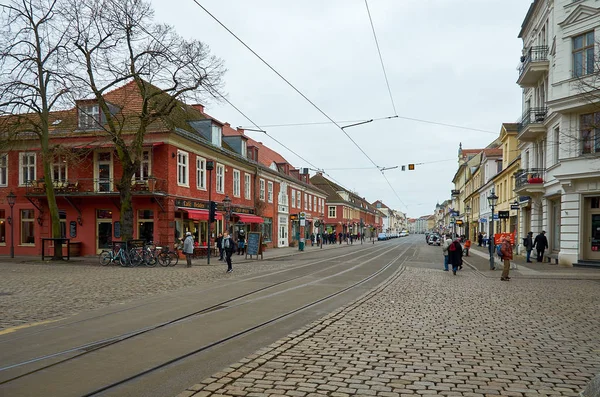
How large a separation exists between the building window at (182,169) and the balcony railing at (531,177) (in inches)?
794

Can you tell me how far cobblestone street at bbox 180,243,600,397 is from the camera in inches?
199

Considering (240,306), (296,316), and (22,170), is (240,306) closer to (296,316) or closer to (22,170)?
(296,316)

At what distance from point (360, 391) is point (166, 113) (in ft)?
68.2

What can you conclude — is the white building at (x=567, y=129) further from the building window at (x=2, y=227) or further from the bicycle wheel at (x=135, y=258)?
the building window at (x=2, y=227)

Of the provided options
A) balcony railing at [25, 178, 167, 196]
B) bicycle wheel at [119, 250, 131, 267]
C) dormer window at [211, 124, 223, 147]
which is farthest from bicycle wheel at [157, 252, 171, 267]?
dormer window at [211, 124, 223, 147]

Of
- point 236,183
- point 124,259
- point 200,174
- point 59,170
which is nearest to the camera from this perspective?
point 124,259

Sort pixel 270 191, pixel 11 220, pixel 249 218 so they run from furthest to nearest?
pixel 270 191 → pixel 249 218 → pixel 11 220

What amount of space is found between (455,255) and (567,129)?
28.5 feet

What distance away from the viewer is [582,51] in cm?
2252

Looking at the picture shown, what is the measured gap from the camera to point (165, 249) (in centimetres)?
2316

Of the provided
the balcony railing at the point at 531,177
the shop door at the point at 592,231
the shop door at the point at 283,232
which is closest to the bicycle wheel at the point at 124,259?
the shop door at the point at 592,231

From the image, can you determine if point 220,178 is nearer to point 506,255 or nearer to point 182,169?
point 182,169

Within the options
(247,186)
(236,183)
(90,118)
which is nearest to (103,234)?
(90,118)

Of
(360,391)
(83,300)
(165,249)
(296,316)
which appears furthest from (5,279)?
(360,391)
